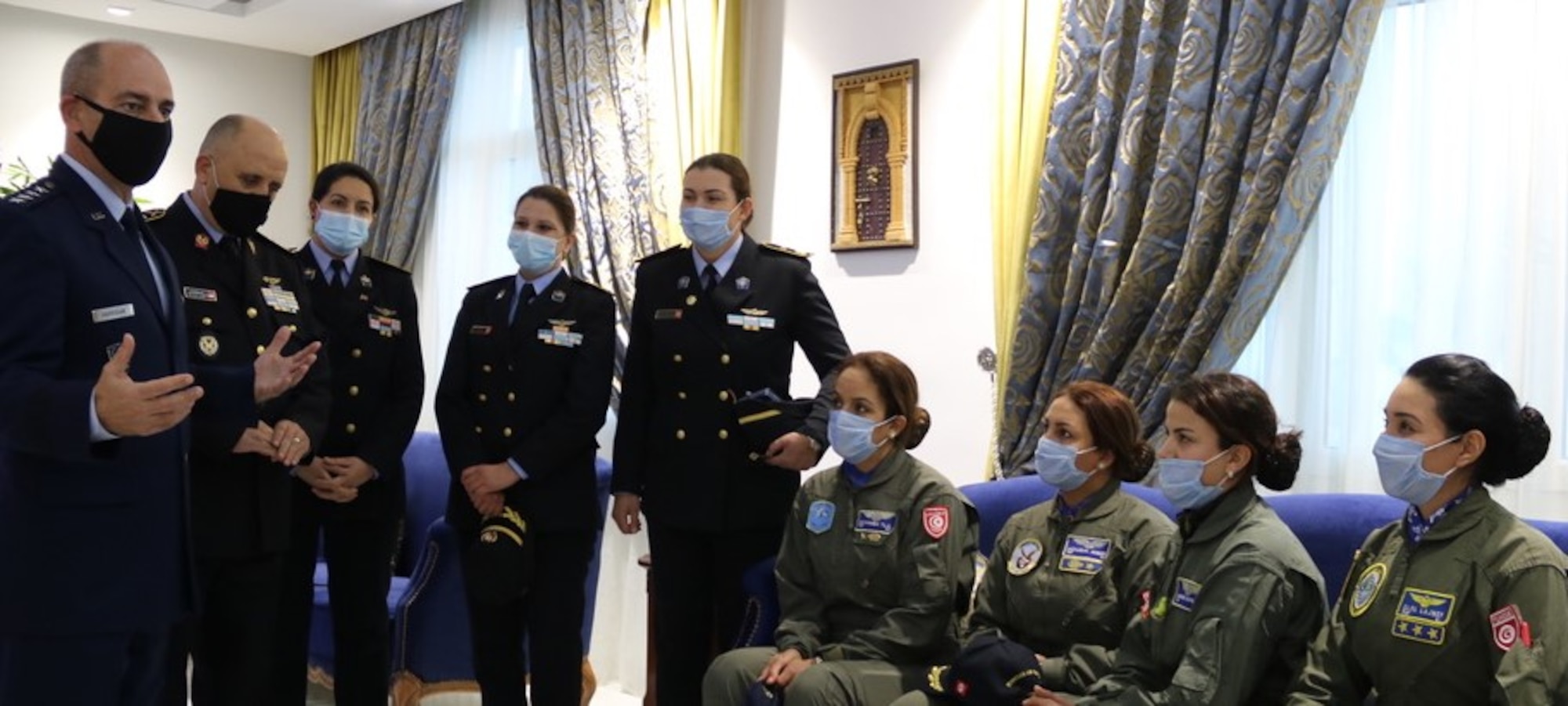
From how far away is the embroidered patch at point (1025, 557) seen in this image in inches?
115

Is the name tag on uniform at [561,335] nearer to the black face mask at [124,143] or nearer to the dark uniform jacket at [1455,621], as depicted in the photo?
the black face mask at [124,143]

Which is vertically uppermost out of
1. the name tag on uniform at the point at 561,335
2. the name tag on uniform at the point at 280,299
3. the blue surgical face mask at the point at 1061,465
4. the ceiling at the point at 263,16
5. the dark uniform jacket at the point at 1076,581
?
the ceiling at the point at 263,16

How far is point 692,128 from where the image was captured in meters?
5.18

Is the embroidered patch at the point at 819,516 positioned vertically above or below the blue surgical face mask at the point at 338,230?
below

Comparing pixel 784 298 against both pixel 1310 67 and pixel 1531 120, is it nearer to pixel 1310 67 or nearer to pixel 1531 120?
pixel 1310 67

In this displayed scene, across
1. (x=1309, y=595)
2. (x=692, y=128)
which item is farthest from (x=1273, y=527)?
(x=692, y=128)

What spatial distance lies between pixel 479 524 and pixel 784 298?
926 mm

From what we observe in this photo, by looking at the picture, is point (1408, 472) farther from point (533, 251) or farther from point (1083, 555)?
point (533, 251)

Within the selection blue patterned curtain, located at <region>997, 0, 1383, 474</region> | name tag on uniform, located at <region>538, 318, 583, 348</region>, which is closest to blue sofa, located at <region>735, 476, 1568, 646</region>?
blue patterned curtain, located at <region>997, 0, 1383, 474</region>

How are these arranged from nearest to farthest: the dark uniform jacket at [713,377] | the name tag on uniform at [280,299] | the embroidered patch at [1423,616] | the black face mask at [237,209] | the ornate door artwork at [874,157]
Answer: the embroidered patch at [1423,616]
the black face mask at [237,209]
the name tag on uniform at [280,299]
the dark uniform jacket at [713,377]
the ornate door artwork at [874,157]

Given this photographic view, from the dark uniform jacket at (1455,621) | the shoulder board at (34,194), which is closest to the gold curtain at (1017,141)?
the dark uniform jacket at (1455,621)

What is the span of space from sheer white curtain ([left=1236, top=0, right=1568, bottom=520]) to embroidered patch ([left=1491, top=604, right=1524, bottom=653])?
3.70ft

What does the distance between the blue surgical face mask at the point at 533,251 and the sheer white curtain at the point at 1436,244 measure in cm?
183

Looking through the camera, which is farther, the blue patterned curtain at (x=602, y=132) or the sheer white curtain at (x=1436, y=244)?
the blue patterned curtain at (x=602, y=132)
